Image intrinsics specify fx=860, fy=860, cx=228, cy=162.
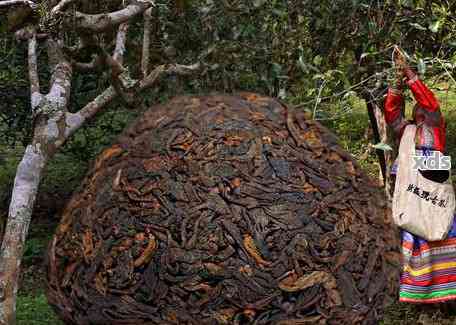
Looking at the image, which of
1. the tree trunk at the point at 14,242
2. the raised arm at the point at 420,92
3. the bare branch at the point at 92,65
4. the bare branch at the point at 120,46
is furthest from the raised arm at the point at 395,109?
the tree trunk at the point at 14,242

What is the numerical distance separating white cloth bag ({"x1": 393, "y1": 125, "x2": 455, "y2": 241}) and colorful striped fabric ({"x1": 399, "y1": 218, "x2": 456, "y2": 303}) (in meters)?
0.11

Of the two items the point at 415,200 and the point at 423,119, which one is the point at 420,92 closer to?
the point at 423,119

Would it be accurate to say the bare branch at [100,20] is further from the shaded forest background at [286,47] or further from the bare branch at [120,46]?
the shaded forest background at [286,47]

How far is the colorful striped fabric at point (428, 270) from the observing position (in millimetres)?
6129

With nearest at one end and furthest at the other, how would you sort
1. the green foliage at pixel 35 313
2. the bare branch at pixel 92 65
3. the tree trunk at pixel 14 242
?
the tree trunk at pixel 14 242 < the bare branch at pixel 92 65 < the green foliage at pixel 35 313

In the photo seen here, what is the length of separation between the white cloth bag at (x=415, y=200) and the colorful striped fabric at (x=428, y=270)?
0.11 metres

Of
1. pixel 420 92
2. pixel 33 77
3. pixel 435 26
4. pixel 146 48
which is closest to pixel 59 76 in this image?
pixel 33 77

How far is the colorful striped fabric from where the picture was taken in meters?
6.13

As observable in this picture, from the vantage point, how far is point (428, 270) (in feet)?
20.3

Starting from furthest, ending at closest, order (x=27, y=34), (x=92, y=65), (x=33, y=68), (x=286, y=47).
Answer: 1. (x=286, y=47)
2. (x=92, y=65)
3. (x=33, y=68)
4. (x=27, y=34)

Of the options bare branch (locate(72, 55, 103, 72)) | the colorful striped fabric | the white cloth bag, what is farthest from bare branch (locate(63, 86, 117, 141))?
the colorful striped fabric

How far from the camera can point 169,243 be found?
312 cm

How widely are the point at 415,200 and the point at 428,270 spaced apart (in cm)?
55

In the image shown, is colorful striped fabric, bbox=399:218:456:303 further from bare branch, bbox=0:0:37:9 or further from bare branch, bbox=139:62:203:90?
bare branch, bbox=0:0:37:9
